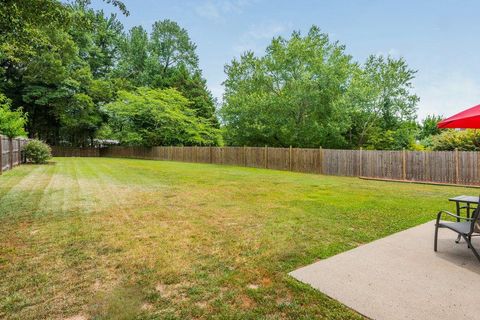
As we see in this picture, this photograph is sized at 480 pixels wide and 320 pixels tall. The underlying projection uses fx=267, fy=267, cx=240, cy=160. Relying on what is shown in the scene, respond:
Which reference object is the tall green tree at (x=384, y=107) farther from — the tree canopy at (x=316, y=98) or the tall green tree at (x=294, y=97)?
the tall green tree at (x=294, y=97)

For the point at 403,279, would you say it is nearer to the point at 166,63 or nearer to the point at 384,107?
the point at 384,107

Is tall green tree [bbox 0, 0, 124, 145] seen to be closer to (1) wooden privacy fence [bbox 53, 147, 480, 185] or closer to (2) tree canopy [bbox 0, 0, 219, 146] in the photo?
(2) tree canopy [bbox 0, 0, 219, 146]

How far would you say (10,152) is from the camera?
12.6 meters

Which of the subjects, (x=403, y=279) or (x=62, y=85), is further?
(x=62, y=85)

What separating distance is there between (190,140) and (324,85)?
17272mm

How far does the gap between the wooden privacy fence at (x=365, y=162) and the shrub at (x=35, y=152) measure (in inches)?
463

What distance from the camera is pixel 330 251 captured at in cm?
351

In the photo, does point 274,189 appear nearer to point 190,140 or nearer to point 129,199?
point 129,199

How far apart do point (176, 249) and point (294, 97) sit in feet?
57.7

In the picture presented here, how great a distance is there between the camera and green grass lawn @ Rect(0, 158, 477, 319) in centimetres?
232

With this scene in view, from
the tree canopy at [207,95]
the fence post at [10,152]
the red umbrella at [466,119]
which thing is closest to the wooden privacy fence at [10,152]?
the fence post at [10,152]

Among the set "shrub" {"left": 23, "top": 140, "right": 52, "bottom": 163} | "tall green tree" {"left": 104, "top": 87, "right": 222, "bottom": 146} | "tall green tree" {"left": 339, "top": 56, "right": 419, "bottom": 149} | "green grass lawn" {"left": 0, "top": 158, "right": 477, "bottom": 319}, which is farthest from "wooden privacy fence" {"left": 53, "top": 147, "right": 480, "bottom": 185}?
"shrub" {"left": 23, "top": 140, "right": 52, "bottom": 163}

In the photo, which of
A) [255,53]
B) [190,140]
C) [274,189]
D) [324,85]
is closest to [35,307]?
[274,189]

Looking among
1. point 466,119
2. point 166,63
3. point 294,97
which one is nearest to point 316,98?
point 294,97
